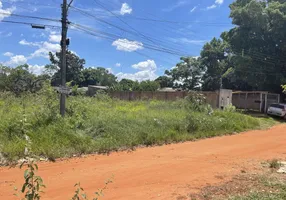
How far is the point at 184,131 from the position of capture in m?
11.5

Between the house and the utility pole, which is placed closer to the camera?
the utility pole

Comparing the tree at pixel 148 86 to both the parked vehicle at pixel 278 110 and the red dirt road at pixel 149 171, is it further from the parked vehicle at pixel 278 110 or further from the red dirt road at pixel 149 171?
the red dirt road at pixel 149 171

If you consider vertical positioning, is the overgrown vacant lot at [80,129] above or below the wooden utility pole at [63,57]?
below

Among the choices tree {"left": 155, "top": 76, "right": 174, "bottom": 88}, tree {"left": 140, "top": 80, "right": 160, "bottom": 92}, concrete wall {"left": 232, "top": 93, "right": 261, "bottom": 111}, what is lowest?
concrete wall {"left": 232, "top": 93, "right": 261, "bottom": 111}

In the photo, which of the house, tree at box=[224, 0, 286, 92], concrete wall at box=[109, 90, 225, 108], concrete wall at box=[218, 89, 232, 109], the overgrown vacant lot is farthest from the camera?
the house

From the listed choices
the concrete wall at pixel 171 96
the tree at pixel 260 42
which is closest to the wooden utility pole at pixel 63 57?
the concrete wall at pixel 171 96

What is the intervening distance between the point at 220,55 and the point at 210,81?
453 centimetres

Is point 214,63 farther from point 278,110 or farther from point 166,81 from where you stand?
point 278,110

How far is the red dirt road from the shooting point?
16.4 feet

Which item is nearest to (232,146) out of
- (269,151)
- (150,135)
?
(269,151)

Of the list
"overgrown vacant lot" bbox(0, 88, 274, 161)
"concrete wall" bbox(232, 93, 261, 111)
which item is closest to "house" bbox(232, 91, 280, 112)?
"concrete wall" bbox(232, 93, 261, 111)

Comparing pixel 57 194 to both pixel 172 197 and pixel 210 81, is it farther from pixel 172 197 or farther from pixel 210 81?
pixel 210 81

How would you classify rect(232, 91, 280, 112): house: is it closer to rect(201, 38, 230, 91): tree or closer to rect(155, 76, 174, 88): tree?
rect(201, 38, 230, 91): tree

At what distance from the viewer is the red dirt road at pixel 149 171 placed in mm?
5004
